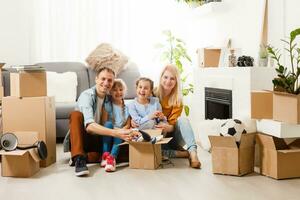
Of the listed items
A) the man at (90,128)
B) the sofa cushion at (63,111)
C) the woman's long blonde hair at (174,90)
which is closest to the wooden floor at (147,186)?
the man at (90,128)

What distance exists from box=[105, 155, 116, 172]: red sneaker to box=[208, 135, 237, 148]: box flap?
2.62 feet

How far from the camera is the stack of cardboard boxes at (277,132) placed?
10.5ft

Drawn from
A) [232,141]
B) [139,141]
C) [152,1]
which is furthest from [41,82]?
[152,1]

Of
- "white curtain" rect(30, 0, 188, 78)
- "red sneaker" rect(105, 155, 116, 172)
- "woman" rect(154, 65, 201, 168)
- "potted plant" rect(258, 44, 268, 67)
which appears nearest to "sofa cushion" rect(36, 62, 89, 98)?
"white curtain" rect(30, 0, 188, 78)

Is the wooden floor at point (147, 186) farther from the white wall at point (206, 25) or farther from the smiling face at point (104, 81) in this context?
the white wall at point (206, 25)

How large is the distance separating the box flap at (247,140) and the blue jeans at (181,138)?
1.77 feet

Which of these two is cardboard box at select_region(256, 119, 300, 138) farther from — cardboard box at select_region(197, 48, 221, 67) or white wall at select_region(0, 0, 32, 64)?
white wall at select_region(0, 0, 32, 64)

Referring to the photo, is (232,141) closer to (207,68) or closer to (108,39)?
(207,68)

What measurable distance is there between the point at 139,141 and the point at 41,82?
961mm

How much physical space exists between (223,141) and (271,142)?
0.34m

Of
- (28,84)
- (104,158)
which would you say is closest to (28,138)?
(28,84)

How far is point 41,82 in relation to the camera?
12.5 feet

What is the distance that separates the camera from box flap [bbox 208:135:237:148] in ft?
10.9

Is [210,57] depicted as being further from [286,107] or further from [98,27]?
[98,27]
